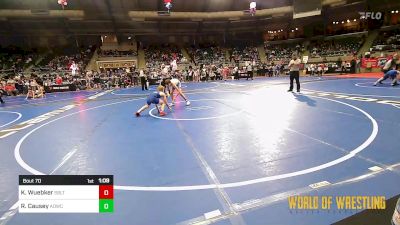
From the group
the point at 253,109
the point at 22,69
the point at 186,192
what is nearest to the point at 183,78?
the point at 22,69

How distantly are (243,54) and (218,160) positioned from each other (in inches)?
1447

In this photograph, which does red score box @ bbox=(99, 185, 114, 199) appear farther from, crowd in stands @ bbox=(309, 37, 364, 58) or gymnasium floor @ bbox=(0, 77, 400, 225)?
crowd in stands @ bbox=(309, 37, 364, 58)

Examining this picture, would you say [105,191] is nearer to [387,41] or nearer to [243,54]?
[387,41]

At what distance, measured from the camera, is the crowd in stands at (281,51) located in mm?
38312

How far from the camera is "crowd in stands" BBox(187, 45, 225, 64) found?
37594 mm

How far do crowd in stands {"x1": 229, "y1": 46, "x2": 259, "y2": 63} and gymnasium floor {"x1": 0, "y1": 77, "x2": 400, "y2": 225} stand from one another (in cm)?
3035

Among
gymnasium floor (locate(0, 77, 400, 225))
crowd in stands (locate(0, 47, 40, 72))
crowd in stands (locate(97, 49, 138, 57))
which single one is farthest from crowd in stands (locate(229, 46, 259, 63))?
gymnasium floor (locate(0, 77, 400, 225))

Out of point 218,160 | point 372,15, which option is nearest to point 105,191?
point 218,160

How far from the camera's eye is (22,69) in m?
30.3

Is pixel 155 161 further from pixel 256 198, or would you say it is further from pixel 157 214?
pixel 256 198

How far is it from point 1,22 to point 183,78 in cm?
2203

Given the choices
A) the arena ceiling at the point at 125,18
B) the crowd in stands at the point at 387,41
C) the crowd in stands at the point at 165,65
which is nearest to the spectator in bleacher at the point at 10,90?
the crowd in stands at the point at 165,65

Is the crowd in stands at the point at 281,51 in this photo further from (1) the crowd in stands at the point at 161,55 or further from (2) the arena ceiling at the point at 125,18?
(1) the crowd in stands at the point at 161,55
